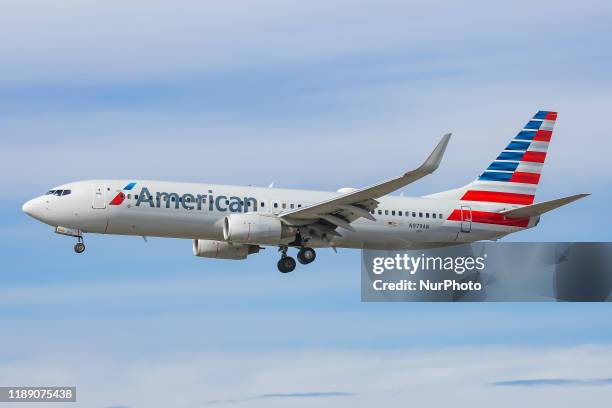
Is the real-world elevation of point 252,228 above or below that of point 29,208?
below

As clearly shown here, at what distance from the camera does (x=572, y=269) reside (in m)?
73.8

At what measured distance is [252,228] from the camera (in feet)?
202

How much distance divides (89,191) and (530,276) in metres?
23.5

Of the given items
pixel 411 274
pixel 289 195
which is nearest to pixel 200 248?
pixel 289 195

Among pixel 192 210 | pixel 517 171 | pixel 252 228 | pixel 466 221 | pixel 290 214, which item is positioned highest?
pixel 517 171

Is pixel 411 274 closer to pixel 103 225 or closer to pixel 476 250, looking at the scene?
pixel 476 250

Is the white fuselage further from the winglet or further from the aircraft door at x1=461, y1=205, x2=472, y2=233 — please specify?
the winglet

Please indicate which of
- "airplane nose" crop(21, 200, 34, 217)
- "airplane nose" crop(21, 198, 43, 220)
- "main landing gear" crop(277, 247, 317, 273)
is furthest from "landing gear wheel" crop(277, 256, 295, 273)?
"airplane nose" crop(21, 200, 34, 217)

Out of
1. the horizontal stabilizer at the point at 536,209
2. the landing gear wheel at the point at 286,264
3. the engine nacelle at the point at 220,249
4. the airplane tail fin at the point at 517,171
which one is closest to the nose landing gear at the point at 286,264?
the landing gear wheel at the point at 286,264

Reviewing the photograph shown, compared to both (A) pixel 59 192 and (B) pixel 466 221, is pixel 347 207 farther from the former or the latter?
(A) pixel 59 192

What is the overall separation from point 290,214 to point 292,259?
352cm

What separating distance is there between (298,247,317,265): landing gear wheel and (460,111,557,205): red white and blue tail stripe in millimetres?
8502

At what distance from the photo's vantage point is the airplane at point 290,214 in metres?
61.2

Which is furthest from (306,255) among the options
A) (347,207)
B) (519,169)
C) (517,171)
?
(519,169)
